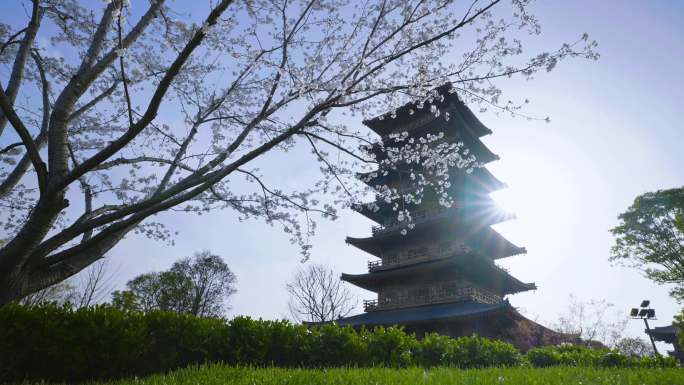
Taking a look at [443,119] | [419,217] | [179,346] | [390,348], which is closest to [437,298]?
[419,217]

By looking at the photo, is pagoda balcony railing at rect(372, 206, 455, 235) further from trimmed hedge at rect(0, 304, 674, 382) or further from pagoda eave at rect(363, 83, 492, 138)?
trimmed hedge at rect(0, 304, 674, 382)

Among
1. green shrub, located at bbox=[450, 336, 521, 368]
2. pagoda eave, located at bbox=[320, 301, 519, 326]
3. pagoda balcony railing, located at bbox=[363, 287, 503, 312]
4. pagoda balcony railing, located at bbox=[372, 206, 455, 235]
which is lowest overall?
green shrub, located at bbox=[450, 336, 521, 368]

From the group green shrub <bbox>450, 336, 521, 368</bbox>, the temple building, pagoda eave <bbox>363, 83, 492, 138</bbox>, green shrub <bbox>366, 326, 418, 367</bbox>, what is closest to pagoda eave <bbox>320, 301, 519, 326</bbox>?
the temple building

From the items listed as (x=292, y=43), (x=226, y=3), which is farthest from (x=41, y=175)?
(x=292, y=43)

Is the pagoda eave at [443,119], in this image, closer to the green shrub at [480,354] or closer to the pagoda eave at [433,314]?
the pagoda eave at [433,314]

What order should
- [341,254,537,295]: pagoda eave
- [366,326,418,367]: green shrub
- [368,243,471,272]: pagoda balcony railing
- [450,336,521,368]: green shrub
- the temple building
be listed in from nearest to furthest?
1. [366,326,418,367]: green shrub
2. [450,336,521,368]: green shrub
3. the temple building
4. [341,254,537,295]: pagoda eave
5. [368,243,471,272]: pagoda balcony railing

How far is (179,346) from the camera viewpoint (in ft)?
20.2

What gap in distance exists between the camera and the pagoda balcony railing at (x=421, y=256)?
59.9 ft

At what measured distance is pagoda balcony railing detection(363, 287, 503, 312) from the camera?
16984mm

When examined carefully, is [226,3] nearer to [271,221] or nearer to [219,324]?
[271,221]

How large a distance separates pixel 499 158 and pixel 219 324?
19513mm

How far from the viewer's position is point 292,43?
5.92m

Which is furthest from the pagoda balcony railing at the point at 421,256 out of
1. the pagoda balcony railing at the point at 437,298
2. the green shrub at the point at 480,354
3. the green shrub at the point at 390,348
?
the green shrub at the point at 390,348

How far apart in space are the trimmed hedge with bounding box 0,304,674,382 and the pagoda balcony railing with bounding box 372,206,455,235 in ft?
32.2
